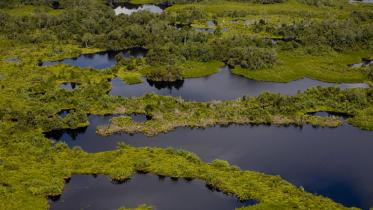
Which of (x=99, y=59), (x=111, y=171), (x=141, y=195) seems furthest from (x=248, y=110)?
(x=99, y=59)

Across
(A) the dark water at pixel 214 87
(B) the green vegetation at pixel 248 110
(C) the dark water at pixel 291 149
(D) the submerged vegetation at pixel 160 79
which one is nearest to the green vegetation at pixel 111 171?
(D) the submerged vegetation at pixel 160 79

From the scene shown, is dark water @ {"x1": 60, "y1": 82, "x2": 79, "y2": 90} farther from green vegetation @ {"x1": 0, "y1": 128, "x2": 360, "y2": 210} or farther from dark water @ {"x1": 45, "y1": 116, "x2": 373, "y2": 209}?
green vegetation @ {"x1": 0, "y1": 128, "x2": 360, "y2": 210}

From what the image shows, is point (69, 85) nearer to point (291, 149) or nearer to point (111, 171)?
point (111, 171)

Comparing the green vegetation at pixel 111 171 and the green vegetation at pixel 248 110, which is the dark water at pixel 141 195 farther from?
the green vegetation at pixel 248 110

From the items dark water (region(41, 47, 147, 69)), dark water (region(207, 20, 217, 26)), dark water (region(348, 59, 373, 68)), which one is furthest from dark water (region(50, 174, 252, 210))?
dark water (region(207, 20, 217, 26))

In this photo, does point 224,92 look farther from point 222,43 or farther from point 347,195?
point 347,195

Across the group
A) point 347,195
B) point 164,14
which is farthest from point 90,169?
point 164,14
